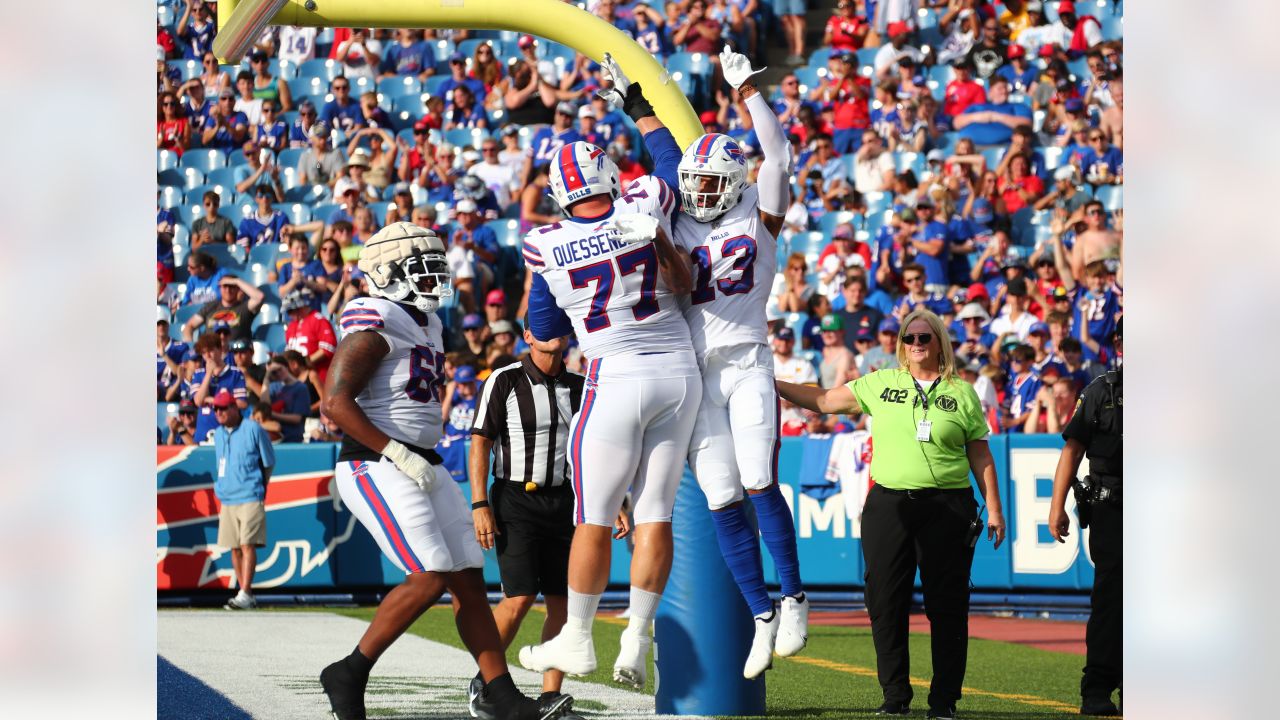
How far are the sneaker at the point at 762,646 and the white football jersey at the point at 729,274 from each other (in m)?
0.99

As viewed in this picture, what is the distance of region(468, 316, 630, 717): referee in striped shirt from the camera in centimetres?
685

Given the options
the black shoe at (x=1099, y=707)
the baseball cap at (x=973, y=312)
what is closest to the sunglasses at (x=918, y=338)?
the black shoe at (x=1099, y=707)

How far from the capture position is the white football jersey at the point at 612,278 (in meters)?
5.36

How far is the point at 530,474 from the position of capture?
6.97 metres

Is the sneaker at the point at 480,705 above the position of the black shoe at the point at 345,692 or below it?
below

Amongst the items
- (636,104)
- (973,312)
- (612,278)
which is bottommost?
(973,312)

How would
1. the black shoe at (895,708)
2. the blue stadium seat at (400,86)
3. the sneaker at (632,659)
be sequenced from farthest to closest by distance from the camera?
the blue stadium seat at (400,86), the black shoe at (895,708), the sneaker at (632,659)

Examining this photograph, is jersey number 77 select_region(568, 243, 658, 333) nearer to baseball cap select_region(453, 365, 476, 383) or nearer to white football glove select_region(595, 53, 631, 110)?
white football glove select_region(595, 53, 631, 110)

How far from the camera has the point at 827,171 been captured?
14.6m

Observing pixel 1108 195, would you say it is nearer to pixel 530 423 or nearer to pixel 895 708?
pixel 530 423

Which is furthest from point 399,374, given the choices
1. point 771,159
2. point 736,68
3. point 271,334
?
point 271,334

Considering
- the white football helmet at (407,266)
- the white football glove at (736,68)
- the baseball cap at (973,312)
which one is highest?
the white football glove at (736,68)

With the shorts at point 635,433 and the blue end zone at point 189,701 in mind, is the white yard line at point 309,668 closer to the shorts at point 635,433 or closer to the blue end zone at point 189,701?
the blue end zone at point 189,701

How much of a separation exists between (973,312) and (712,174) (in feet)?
23.2
